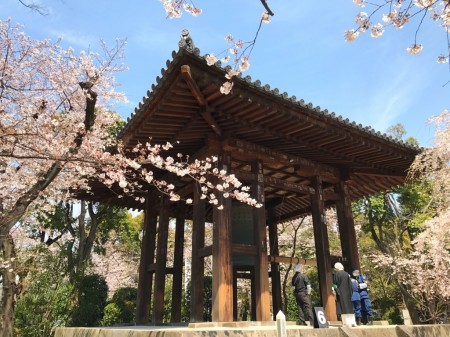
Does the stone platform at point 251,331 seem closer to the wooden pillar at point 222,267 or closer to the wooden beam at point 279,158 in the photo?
the wooden pillar at point 222,267

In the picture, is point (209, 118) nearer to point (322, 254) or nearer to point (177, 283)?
point (322, 254)

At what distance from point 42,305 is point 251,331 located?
9.56m

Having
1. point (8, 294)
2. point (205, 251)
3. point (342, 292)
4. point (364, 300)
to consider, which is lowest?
point (364, 300)

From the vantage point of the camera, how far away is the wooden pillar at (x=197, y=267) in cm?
682

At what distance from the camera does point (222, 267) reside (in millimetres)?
6277

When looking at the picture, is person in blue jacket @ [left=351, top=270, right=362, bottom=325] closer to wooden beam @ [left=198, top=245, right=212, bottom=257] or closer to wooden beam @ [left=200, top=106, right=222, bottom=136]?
wooden beam @ [left=198, top=245, right=212, bottom=257]

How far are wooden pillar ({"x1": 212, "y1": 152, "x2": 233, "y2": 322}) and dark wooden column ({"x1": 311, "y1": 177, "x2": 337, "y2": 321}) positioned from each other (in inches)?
100

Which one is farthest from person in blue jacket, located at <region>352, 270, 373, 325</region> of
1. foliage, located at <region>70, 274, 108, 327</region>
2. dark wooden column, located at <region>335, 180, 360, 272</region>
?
foliage, located at <region>70, 274, 108, 327</region>

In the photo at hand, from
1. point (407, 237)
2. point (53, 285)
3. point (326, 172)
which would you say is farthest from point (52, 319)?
point (407, 237)

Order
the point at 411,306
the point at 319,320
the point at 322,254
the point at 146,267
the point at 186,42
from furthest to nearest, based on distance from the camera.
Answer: the point at 411,306 < the point at 146,267 < the point at 322,254 < the point at 319,320 < the point at 186,42

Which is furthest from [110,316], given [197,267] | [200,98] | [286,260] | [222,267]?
[200,98]

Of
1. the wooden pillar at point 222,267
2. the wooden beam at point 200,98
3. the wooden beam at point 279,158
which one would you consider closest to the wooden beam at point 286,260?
the wooden pillar at point 222,267

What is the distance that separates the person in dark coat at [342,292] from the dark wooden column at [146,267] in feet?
14.9

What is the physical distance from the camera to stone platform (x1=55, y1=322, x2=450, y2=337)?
14.2ft
